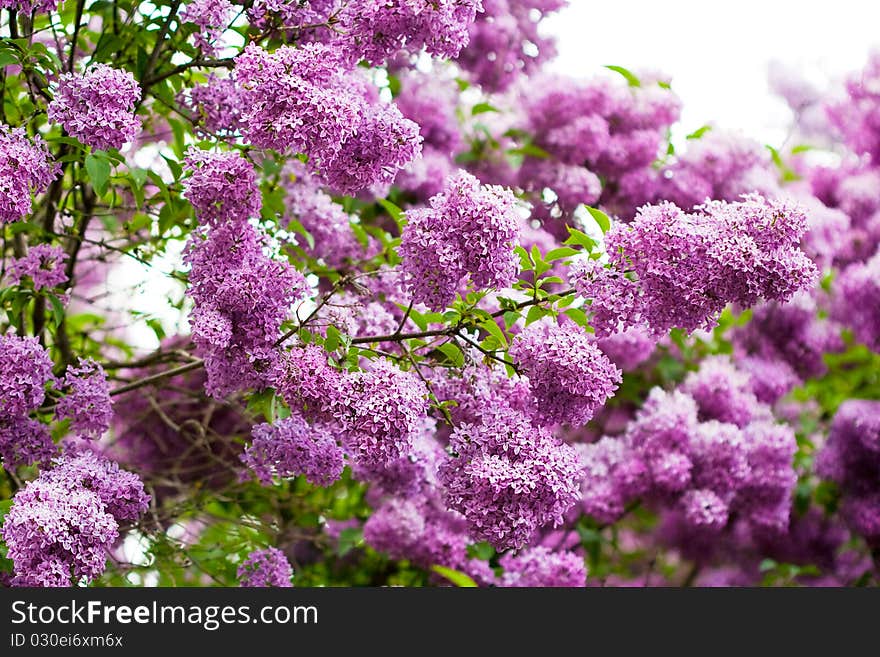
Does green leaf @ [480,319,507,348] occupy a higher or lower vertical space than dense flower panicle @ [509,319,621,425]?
higher

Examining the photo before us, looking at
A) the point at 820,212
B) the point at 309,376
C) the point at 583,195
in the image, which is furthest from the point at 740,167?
the point at 309,376

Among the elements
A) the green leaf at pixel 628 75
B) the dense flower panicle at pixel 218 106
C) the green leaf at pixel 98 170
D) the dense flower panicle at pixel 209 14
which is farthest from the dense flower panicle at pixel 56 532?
the green leaf at pixel 628 75

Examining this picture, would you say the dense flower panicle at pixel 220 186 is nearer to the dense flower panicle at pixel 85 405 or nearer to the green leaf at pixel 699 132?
the dense flower panicle at pixel 85 405

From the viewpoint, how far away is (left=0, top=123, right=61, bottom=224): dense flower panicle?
86.4 inches

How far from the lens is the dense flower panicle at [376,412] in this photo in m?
2.28

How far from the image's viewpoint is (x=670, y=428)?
3.74m

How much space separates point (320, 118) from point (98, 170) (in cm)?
48

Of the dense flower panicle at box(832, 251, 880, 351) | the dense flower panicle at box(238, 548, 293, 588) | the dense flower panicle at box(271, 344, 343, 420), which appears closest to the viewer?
the dense flower panicle at box(271, 344, 343, 420)

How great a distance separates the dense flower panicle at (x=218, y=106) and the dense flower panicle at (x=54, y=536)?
962 millimetres

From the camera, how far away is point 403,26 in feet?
7.88

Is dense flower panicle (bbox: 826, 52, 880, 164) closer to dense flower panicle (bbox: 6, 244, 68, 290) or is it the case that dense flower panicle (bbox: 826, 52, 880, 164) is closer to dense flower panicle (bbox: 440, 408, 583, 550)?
dense flower panicle (bbox: 440, 408, 583, 550)

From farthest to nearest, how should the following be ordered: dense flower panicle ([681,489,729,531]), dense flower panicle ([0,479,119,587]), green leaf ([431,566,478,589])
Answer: dense flower panicle ([681,489,729,531])
green leaf ([431,566,478,589])
dense flower panicle ([0,479,119,587])

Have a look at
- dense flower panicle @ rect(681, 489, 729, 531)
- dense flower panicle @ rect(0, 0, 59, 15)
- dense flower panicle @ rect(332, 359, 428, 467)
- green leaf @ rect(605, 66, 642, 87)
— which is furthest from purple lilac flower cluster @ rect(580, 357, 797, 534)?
dense flower panicle @ rect(0, 0, 59, 15)

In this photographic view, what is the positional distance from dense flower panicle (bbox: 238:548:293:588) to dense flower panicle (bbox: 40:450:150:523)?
60 centimetres
